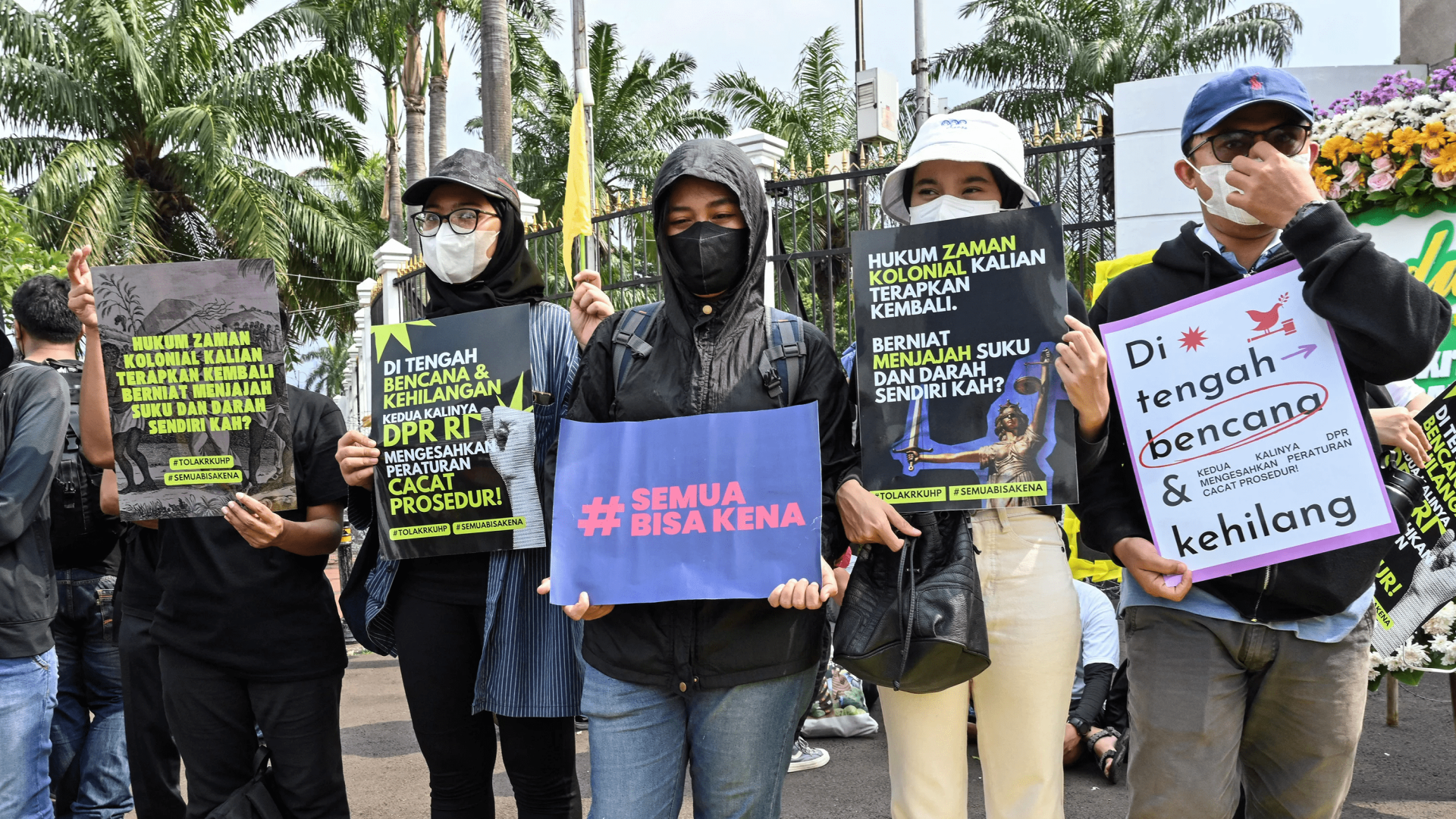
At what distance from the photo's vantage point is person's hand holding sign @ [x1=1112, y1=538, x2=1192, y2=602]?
249cm

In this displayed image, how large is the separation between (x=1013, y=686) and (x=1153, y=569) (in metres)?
0.42

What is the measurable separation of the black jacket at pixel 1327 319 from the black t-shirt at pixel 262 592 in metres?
2.27

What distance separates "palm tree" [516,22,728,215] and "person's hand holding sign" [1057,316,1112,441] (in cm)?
2433

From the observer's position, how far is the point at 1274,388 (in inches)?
98.0

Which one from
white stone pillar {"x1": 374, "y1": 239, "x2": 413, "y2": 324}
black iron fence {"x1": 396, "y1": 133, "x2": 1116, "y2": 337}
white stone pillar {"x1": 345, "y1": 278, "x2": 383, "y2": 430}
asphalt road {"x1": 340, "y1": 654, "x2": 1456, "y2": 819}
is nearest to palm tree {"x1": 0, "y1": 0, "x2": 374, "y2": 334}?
white stone pillar {"x1": 345, "y1": 278, "x2": 383, "y2": 430}

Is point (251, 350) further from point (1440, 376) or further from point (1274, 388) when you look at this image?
point (1440, 376)

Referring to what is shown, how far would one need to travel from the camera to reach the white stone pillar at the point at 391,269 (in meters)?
12.3

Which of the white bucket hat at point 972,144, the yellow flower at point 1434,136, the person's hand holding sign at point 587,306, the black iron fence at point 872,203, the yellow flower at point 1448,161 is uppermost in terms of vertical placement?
the black iron fence at point 872,203

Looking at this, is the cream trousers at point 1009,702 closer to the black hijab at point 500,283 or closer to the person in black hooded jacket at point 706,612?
the person in black hooded jacket at point 706,612

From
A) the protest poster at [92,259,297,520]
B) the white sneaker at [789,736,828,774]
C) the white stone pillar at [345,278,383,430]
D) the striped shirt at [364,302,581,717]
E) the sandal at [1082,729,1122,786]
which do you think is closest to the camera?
the striped shirt at [364,302,581,717]

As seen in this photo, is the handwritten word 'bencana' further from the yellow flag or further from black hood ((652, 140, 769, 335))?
the yellow flag

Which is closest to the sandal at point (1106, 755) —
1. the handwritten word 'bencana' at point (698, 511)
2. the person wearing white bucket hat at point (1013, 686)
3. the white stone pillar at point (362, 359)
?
the person wearing white bucket hat at point (1013, 686)

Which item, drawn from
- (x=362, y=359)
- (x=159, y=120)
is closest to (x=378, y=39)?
(x=159, y=120)

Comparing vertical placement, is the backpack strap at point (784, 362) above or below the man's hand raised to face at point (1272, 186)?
below
